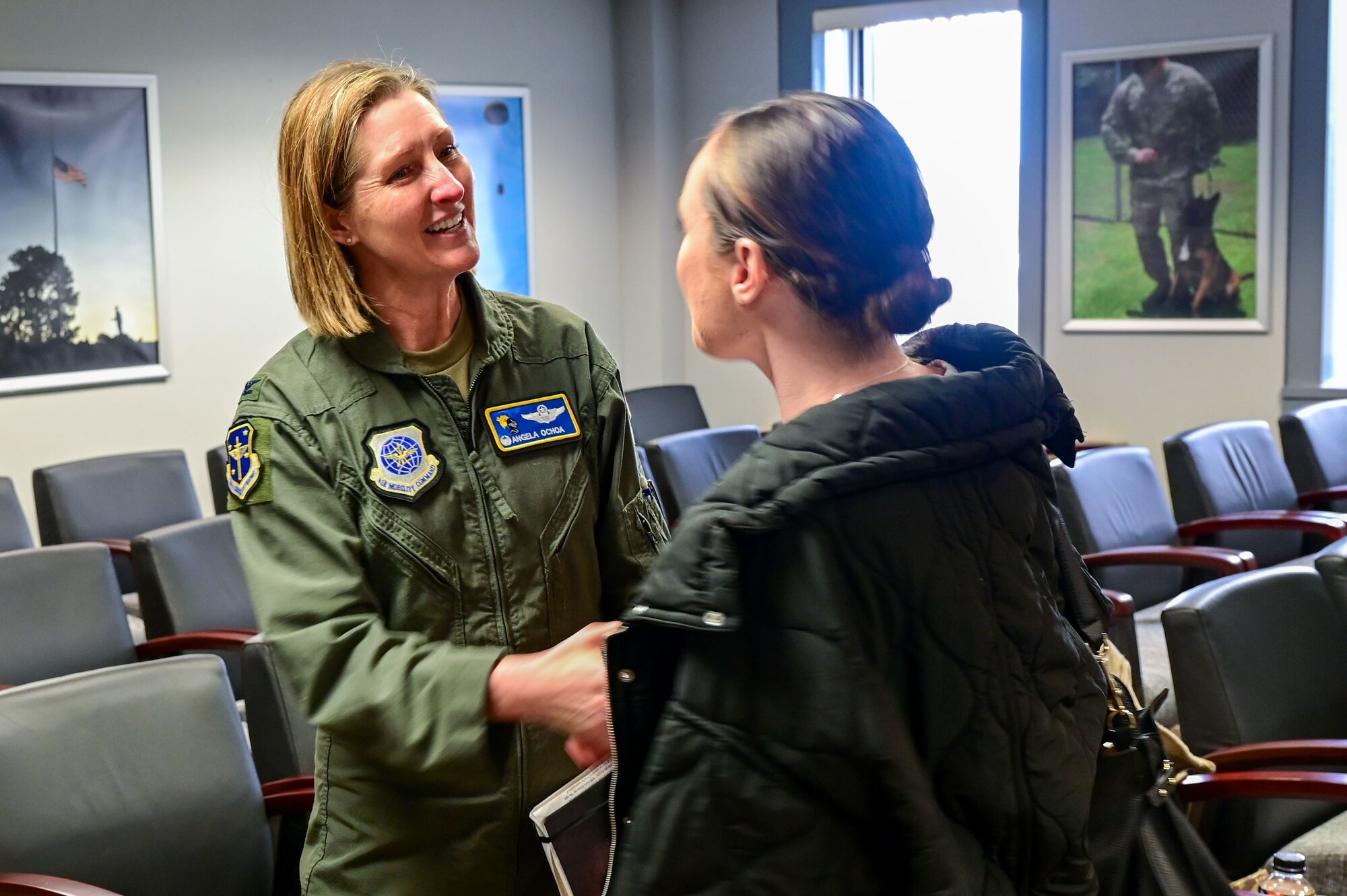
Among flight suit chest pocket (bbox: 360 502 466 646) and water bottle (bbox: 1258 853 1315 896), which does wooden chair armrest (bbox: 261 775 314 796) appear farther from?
water bottle (bbox: 1258 853 1315 896)

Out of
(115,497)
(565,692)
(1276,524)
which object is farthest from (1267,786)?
(115,497)

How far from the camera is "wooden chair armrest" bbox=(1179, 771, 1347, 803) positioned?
2.13 m

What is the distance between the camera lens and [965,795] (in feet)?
3.24

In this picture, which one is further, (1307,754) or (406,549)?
(1307,754)

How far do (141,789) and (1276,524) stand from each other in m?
3.46

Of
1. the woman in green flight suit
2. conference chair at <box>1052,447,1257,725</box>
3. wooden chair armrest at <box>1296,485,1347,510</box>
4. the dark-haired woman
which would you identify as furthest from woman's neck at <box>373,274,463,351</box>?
wooden chair armrest at <box>1296,485,1347,510</box>

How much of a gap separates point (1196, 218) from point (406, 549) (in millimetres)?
5559

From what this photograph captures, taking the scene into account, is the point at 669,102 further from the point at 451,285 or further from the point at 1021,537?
the point at 1021,537

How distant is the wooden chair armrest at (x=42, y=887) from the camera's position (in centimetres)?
181

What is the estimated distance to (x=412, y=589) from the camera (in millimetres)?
1425

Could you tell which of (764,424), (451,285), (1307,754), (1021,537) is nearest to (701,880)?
(1021,537)

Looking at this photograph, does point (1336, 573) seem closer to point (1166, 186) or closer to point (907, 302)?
point (907, 302)

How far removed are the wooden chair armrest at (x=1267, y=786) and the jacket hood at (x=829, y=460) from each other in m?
1.39

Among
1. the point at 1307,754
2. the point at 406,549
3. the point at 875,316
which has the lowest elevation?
the point at 1307,754
